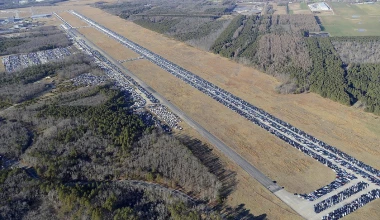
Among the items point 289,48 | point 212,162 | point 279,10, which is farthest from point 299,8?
point 212,162

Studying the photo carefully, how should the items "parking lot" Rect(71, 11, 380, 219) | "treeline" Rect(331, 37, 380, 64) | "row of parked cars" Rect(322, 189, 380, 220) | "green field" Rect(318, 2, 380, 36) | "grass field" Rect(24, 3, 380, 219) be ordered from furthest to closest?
"green field" Rect(318, 2, 380, 36)
"treeline" Rect(331, 37, 380, 64)
"parking lot" Rect(71, 11, 380, 219)
"grass field" Rect(24, 3, 380, 219)
"row of parked cars" Rect(322, 189, 380, 220)

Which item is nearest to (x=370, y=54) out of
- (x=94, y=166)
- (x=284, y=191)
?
(x=284, y=191)

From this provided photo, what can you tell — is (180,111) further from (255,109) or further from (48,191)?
(48,191)

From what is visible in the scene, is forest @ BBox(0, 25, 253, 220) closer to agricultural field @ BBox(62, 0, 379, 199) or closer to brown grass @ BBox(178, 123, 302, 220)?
brown grass @ BBox(178, 123, 302, 220)

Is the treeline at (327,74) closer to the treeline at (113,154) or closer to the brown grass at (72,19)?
the treeline at (113,154)

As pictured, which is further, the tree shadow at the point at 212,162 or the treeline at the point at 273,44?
the treeline at the point at 273,44

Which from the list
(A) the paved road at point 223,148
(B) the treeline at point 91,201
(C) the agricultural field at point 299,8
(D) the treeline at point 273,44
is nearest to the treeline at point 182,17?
(D) the treeline at point 273,44

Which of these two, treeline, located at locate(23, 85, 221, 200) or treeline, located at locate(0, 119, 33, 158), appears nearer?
treeline, located at locate(23, 85, 221, 200)

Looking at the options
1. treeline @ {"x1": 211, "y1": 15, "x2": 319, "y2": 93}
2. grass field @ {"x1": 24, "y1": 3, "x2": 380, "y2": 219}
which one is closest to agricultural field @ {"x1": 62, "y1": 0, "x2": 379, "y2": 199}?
grass field @ {"x1": 24, "y1": 3, "x2": 380, "y2": 219}
